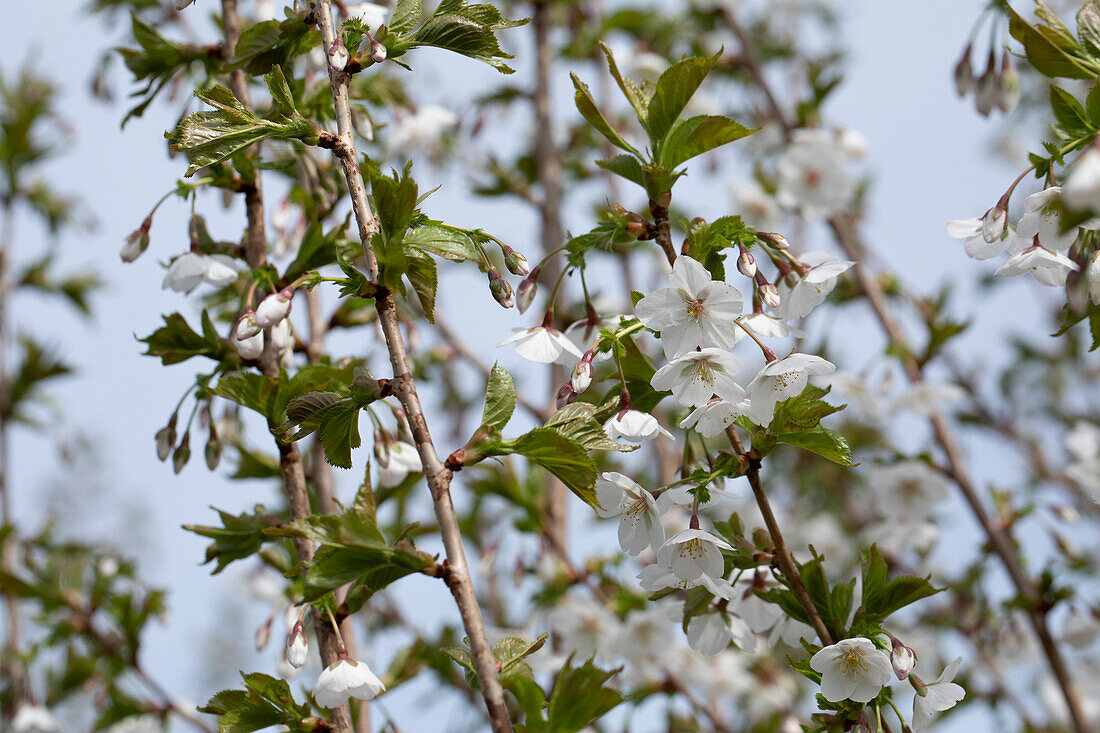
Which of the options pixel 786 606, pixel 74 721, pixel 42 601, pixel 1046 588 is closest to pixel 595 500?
pixel 786 606

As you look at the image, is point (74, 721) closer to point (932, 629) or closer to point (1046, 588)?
point (932, 629)

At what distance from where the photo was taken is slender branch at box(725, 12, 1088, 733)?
2.58 meters

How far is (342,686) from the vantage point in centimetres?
131

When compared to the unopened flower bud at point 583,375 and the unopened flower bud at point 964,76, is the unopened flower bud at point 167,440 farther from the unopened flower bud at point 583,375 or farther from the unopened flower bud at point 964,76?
the unopened flower bud at point 964,76

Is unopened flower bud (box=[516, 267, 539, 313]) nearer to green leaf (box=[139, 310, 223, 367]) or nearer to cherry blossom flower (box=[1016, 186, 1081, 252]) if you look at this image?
green leaf (box=[139, 310, 223, 367])

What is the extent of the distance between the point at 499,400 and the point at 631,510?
26 centimetres

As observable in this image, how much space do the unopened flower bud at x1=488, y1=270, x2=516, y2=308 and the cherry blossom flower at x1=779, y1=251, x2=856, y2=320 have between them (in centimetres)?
43

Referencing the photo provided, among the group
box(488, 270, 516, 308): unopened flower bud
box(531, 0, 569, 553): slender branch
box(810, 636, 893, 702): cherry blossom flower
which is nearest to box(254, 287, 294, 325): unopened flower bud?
box(488, 270, 516, 308): unopened flower bud

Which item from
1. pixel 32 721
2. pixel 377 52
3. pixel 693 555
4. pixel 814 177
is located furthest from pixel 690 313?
pixel 32 721

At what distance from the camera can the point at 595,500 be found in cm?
125

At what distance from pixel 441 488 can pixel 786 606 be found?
58 cm

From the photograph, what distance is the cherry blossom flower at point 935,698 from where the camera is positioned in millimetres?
1242

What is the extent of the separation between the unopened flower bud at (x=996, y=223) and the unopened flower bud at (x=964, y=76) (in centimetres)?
102

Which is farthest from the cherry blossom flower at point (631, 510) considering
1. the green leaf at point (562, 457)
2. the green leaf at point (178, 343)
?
the green leaf at point (178, 343)
